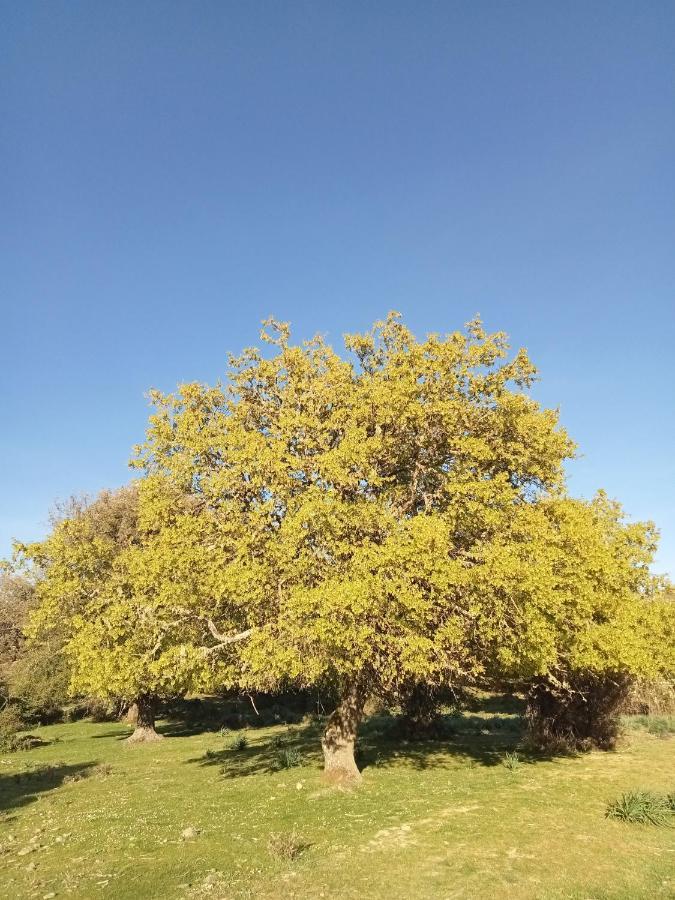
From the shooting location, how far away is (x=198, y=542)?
60.4 ft

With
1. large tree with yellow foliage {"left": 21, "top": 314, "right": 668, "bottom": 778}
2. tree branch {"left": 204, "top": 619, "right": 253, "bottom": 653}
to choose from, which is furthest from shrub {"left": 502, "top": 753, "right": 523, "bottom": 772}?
tree branch {"left": 204, "top": 619, "right": 253, "bottom": 653}

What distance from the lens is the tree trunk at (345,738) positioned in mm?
18469

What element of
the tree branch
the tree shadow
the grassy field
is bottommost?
the tree shadow

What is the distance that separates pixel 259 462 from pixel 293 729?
2576cm

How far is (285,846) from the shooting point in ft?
38.3

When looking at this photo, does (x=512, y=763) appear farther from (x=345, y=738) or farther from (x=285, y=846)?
(x=285, y=846)

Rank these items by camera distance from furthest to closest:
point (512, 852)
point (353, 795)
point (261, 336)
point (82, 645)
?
point (261, 336) → point (82, 645) → point (353, 795) → point (512, 852)

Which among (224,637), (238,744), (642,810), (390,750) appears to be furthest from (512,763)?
(238,744)

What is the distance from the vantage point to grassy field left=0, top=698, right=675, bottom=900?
1016cm

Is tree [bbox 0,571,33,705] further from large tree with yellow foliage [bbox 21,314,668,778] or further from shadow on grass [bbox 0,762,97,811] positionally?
large tree with yellow foliage [bbox 21,314,668,778]

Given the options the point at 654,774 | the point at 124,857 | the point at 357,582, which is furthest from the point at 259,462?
the point at 654,774

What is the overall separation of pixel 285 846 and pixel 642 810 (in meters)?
8.91

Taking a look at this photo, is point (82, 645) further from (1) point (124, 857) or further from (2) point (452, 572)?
(2) point (452, 572)

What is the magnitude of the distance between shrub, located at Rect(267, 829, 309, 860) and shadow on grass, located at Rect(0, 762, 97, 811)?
34.8 ft
